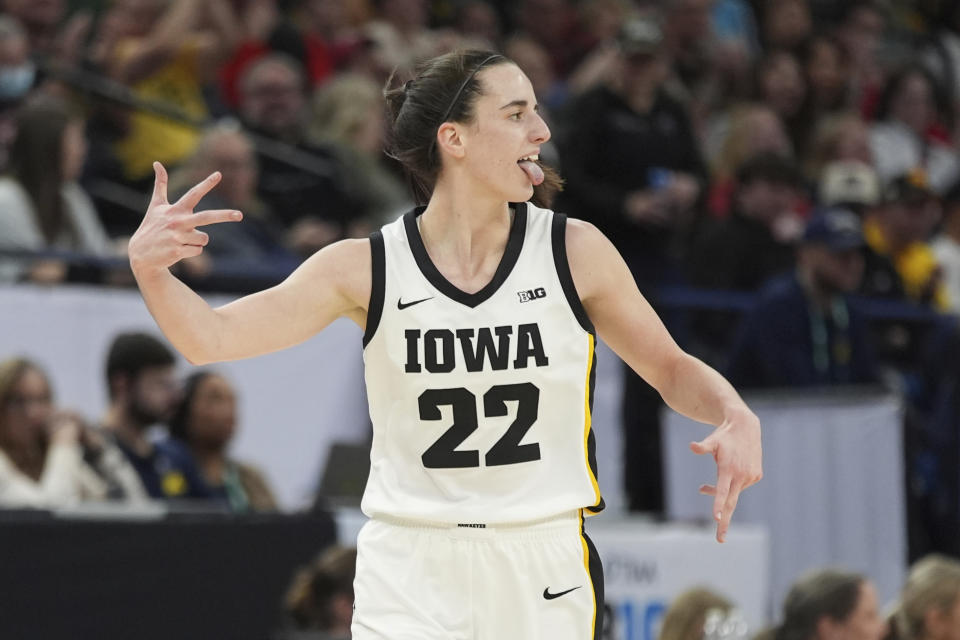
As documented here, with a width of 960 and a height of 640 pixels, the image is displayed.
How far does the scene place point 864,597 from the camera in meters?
6.43

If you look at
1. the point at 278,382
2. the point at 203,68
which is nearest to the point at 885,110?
the point at 203,68

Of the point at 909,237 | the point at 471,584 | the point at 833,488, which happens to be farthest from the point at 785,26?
the point at 471,584

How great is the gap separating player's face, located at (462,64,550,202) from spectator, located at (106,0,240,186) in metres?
6.09

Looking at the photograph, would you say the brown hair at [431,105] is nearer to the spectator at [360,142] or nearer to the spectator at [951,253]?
the spectator at [360,142]

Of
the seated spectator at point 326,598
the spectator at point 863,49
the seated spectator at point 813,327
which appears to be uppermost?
the spectator at point 863,49

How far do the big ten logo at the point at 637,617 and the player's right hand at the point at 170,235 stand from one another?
384 cm

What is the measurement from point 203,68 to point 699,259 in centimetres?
343

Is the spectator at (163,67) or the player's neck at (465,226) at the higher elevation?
the spectator at (163,67)

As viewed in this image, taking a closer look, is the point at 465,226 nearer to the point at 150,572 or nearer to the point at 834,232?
the point at 150,572

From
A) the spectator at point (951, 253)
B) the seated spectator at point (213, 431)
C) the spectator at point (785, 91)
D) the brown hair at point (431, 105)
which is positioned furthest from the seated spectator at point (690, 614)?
the spectator at point (785, 91)

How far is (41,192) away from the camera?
324 inches

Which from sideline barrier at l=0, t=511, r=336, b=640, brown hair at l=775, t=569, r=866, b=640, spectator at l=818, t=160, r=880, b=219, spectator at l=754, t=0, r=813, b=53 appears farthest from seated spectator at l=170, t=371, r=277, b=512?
spectator at l=754, t=0, r=813, b=53

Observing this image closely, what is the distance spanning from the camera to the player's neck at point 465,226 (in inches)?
159

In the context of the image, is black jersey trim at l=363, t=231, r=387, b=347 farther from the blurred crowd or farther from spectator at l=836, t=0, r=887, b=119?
spectator at l=836, t=0, r=887, b=119
